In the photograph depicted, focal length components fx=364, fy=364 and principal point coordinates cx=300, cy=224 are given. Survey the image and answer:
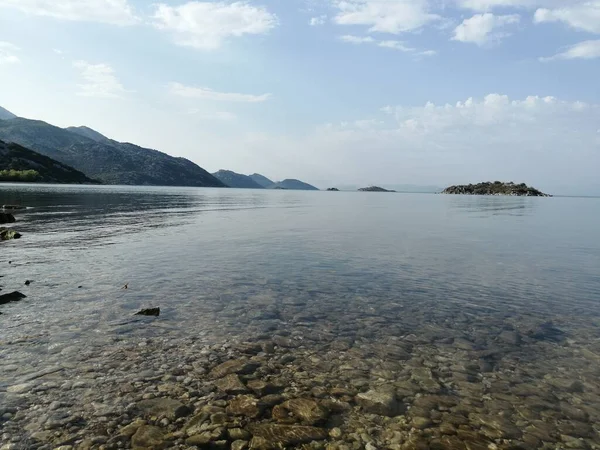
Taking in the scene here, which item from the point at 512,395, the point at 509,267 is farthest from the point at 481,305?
the point at 509,267

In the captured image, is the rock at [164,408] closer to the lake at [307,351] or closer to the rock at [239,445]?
the lake at [307,351]

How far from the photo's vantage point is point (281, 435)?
9281 mm

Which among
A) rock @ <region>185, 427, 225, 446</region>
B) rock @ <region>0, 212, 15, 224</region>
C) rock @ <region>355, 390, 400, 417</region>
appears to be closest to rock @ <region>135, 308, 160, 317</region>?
rock @ <region>185, 427, 225, 446</region>

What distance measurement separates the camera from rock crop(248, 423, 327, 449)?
897 cm

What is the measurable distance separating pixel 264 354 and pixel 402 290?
39.7 ft

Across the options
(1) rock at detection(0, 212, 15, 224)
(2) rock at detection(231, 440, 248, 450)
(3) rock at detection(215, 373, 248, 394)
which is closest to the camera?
(2) rock at detection(231, 440, 248, 450)

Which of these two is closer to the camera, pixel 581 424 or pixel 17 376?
pixel 581 424

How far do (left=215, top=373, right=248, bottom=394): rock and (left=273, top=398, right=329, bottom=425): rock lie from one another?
143cm

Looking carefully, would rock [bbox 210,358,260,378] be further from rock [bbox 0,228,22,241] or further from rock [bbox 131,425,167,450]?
rock [bbox 0,228,22,241]

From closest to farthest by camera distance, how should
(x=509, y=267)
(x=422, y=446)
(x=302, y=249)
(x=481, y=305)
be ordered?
1. (x=422, y=446)
2. (x=481, y=305)
3. (x=509, y=267)
4. (x=302, y=249)

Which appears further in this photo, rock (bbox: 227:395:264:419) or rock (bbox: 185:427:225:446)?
rock (bbox: 227:395:264:419)

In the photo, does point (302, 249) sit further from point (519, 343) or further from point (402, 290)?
point (519, 343)

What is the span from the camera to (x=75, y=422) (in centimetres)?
932

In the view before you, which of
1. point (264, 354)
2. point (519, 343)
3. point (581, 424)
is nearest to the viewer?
point (581, 424)
